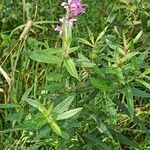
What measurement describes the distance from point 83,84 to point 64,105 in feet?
0.38

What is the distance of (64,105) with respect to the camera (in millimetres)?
1266

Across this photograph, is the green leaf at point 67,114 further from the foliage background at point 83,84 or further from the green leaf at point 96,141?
the green leaf at point 96,141

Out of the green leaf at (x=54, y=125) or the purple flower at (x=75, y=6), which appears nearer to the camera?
the green leaf at (x=54, y=125)

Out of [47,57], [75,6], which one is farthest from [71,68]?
[75,6]

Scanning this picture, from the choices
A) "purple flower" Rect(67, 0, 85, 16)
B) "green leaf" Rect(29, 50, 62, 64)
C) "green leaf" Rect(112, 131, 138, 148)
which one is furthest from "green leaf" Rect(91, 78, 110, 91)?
"purple flower" Rect(67, 0, 85, 16)

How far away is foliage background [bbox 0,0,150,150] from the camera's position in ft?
4.24

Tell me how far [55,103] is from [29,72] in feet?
2.22

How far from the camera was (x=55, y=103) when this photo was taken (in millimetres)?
1332

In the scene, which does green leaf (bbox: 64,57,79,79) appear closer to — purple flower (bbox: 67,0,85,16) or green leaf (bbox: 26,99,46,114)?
green leaf (bbox: 26,99,46,114)

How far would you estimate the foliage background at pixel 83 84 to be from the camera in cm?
129

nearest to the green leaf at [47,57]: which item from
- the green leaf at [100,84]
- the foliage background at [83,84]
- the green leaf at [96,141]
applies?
the foliage background at [83,84]

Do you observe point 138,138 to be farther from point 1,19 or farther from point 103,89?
point 1,19

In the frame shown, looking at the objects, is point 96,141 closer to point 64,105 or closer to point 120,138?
point 120,138

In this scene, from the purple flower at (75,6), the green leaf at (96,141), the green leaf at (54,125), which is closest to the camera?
the green leaf at (54,125)
